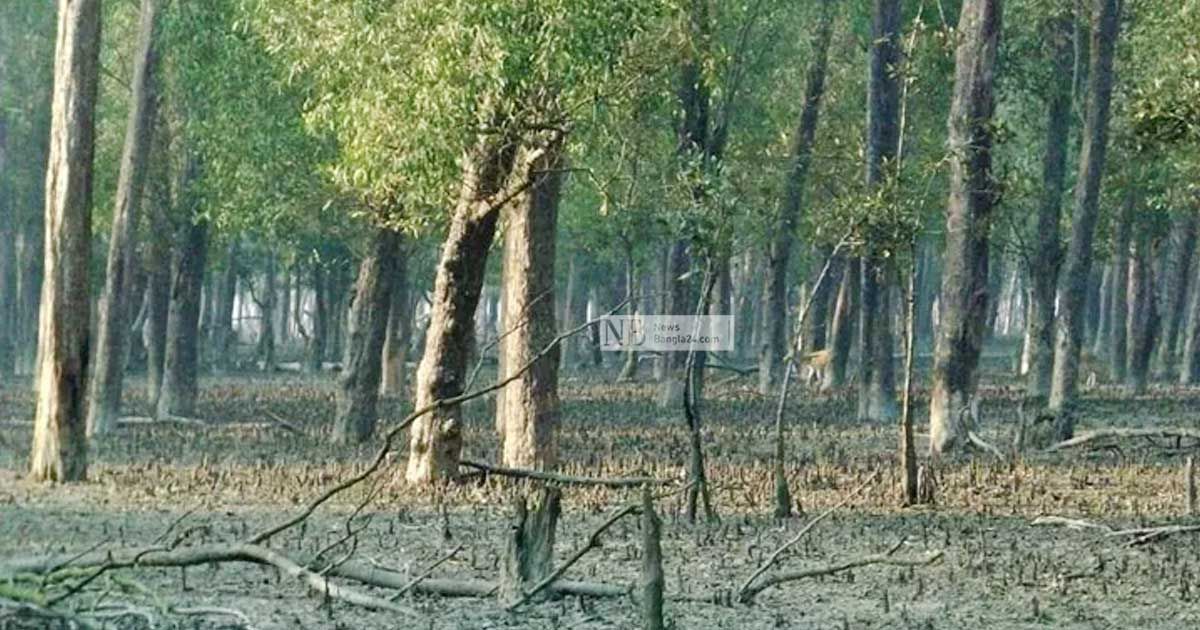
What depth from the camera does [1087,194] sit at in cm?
3111

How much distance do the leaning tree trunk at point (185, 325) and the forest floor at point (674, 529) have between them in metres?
3.32

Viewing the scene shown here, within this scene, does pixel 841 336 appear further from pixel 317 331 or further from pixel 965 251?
pixel 317 331

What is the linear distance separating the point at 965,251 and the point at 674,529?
405 inches

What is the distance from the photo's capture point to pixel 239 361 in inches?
2613

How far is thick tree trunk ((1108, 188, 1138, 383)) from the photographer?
42875 millimetres

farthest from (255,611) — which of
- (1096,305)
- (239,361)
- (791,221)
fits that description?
(1096,305)

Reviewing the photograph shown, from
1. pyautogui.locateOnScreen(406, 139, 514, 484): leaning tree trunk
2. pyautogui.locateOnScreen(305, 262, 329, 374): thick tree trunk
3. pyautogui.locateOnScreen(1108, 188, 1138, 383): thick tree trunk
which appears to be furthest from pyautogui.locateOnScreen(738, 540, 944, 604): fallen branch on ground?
pyautogui.locateOnScreen(305, 262, 329, 374): thick tree trunk

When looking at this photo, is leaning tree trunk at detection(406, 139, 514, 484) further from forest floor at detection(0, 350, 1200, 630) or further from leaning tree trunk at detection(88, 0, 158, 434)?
leaning tree trunk at detection(88, 0, 158, 434)

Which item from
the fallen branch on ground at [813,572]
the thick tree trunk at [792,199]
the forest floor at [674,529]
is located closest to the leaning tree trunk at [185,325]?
the forest floor at [674,529]

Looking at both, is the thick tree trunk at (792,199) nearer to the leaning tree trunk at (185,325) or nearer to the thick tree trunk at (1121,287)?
the thick tree trunk at (1121,287)

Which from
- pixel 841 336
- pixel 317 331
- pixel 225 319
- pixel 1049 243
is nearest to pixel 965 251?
pixel 1049 243

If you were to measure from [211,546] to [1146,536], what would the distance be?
680 centimetres

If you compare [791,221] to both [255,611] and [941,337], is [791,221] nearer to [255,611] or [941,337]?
[941,337]

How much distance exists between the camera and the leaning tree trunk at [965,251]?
25547 mm
